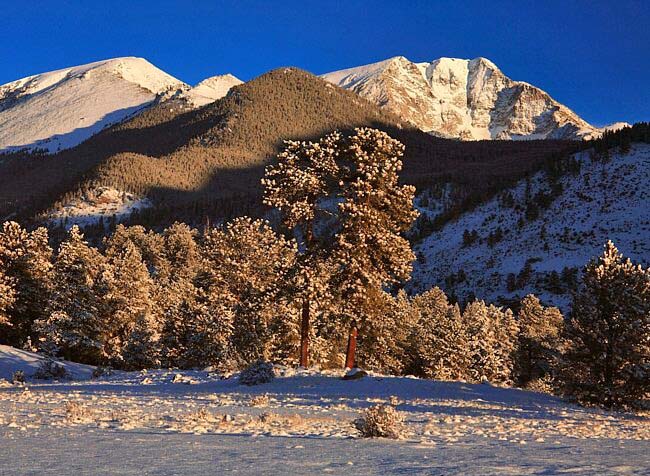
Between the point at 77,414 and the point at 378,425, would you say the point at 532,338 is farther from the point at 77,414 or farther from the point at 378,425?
the point at 77,414

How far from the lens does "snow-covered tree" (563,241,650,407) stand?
788 inches

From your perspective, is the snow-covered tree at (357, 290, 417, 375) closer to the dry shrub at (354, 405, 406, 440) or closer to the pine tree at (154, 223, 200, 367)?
the pine tree at (154, 223, 200, 367)

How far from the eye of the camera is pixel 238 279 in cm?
4047

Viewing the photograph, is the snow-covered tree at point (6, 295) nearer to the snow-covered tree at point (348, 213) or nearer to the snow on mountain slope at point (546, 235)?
the snow-covered tree at point (348, 213)

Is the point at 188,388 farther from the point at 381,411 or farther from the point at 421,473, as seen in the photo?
the point at 421,473

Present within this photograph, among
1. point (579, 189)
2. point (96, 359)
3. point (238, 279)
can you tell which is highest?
point (579, 189)

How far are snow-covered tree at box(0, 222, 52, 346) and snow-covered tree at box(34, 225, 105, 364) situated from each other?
13.9 feet

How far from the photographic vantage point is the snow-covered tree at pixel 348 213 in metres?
27.2

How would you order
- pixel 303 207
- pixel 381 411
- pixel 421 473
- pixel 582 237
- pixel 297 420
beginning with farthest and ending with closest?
pixel 582 237 < pixel 303 207 < pixel 297 420 < pixel 381 411 < pixel 421 473

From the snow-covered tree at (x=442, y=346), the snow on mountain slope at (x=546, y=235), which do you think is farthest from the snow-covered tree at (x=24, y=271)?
the snow on mountain slope at (x=546, y=235)

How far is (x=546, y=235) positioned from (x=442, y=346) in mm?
61457

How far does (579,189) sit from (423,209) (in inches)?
2410

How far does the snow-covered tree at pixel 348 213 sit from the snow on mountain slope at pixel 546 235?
6572 centimetres

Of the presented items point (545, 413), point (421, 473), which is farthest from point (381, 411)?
point (545, 413)
